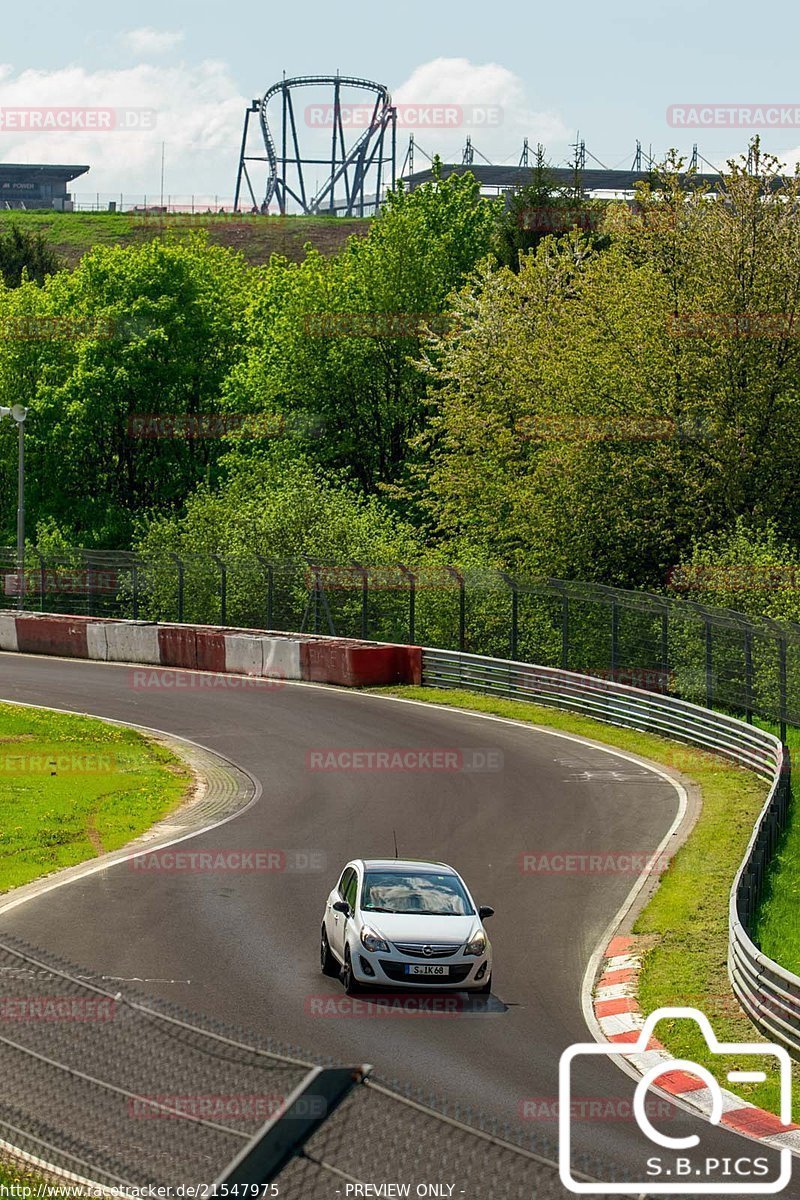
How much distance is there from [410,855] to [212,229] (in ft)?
435

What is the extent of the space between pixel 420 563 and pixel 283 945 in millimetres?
30393

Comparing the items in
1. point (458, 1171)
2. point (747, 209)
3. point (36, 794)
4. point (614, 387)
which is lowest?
point (36, 794)

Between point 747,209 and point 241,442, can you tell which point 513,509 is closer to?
point 747,209

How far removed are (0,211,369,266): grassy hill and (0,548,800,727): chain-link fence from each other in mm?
90550

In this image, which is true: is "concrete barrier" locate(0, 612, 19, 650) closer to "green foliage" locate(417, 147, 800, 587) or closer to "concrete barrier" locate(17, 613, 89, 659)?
"concrete barrier" locate(17, 613, 89, 659)

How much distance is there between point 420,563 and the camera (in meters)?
47.3

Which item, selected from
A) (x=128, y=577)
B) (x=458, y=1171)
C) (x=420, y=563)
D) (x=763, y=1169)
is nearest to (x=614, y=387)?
(x=420, y=563)

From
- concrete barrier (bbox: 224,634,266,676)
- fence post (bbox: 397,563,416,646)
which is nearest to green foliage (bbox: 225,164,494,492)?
fence post (bbox: 397,563,416,646)

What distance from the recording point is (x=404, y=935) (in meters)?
15.6

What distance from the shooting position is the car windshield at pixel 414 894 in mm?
16250

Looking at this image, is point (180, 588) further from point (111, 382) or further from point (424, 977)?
point (424, 977)

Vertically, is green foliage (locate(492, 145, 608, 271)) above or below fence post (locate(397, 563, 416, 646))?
above

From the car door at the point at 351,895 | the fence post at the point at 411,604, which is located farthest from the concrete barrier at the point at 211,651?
the car door at the point at 351,895

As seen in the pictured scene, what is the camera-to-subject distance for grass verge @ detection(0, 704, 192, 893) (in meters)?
22.9
